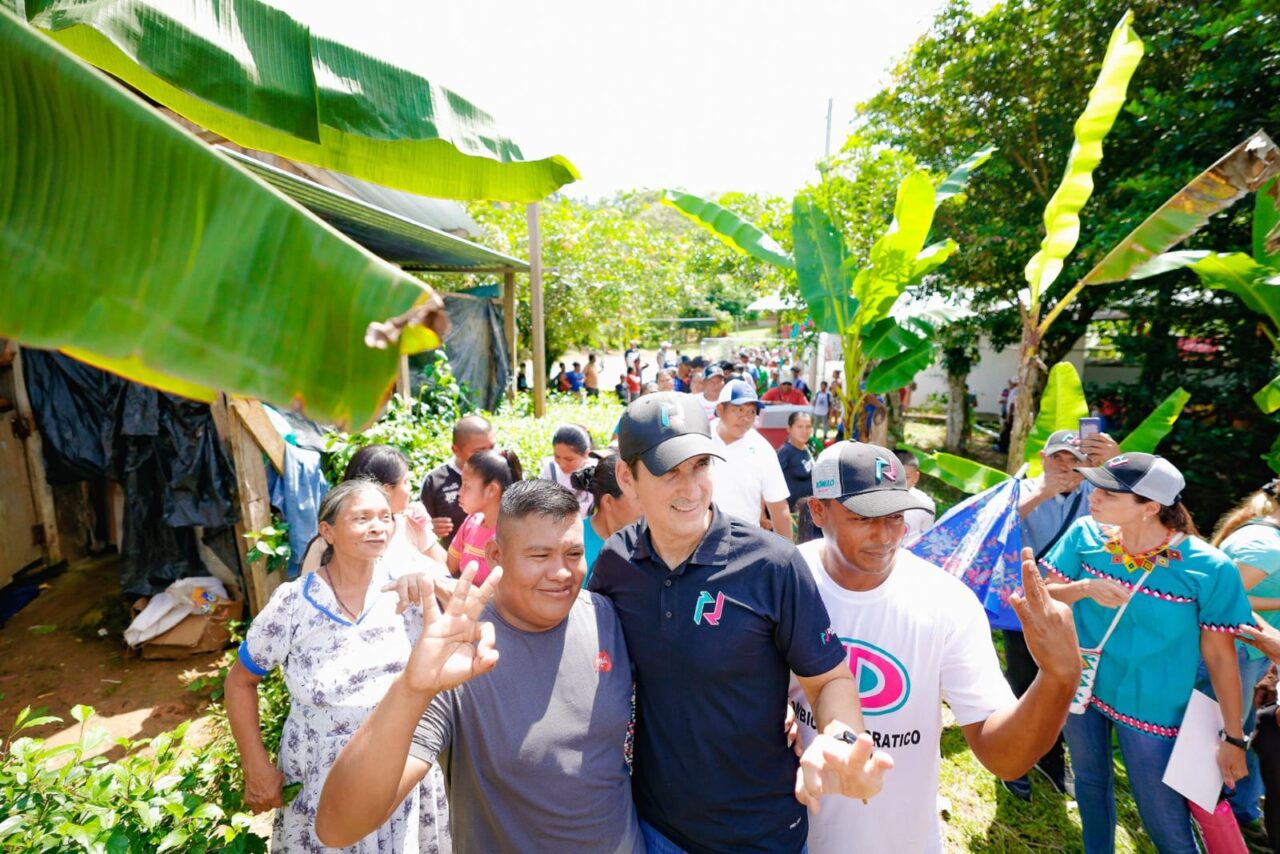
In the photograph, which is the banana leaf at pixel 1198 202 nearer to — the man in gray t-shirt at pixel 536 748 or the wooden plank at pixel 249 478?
the man in gray t-shirt at pixel 536 748

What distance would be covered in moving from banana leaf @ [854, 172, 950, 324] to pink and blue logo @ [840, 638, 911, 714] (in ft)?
13.7

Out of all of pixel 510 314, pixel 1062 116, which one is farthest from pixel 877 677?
pixel 1062 116

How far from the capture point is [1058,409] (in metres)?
4.36

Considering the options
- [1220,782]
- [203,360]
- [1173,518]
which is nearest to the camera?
[203,360]

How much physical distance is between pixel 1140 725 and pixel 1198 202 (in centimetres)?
353

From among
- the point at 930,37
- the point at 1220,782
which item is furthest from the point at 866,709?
the point at 930,37

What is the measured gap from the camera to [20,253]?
1058 millimetres

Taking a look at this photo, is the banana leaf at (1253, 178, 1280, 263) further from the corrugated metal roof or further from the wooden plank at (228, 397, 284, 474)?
the wooden plank at (228, 397, 284, 474)

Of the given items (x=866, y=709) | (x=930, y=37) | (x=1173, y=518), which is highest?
(x=930, y=37)

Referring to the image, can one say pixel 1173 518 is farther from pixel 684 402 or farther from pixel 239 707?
pixel 239 707

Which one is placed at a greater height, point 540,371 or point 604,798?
point 540,371

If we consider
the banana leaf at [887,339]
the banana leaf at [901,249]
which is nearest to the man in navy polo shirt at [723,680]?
the banana leaf at [901,249]

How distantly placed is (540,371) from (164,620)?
492cm

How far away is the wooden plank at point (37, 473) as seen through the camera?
523cm
